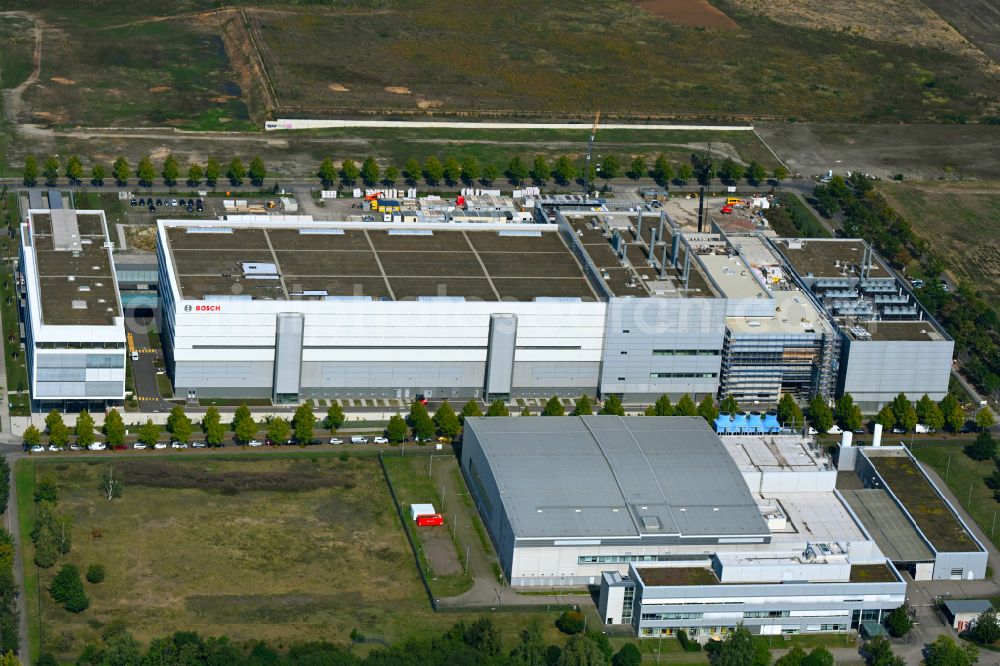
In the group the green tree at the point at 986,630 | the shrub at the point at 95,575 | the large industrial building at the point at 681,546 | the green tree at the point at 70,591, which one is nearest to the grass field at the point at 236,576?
the shrub at the point at 95,575

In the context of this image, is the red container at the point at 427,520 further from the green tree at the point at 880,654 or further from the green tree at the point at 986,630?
the green tree at the point at 986,630

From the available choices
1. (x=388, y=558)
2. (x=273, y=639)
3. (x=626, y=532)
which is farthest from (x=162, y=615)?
(x=626, y=532)

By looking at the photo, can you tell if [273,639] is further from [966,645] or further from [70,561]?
[966,645]

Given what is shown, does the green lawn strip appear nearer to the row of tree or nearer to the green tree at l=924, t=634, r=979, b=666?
the row of tree

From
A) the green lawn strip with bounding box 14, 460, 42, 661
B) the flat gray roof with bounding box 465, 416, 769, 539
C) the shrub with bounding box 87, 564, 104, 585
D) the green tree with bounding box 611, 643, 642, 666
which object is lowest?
the green lawn strip with bounding box 14, 460, 42, 661

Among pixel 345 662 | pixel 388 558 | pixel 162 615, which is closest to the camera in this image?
pixel 345 662

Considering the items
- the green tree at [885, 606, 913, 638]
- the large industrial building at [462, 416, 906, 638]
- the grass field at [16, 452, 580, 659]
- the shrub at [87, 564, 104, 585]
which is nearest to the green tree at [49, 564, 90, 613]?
the grass field at [16, 452, 580, 659]
